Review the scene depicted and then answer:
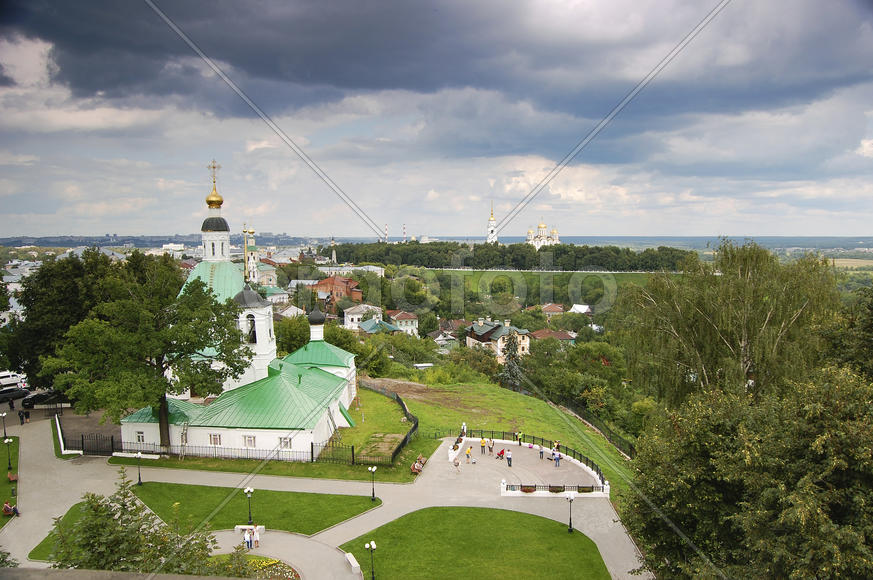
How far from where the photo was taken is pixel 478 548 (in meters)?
17.2

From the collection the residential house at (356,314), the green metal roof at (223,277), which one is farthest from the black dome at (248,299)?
the residential house at (356,314)

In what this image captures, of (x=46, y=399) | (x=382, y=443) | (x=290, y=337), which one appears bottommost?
(x=382, y=443)

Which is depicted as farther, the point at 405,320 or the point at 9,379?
the point at 405,320

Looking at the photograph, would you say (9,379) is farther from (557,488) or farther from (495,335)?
(495,335)

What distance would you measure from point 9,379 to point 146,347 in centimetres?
2510

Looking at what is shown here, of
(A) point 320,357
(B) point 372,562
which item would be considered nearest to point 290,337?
(A) point 320,357

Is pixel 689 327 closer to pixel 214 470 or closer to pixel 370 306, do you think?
pixel 214 470

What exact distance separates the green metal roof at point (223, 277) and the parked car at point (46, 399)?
10342mm

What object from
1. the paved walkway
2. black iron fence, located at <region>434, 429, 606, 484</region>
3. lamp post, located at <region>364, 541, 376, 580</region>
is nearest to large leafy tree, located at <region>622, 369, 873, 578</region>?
the paved walkway

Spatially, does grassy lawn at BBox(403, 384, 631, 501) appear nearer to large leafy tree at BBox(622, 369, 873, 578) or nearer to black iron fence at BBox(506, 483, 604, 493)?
black iron fence at BBox(506, 483, 604, 493)

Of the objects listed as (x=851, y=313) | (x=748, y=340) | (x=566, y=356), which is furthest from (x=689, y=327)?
(x=566, y=356)

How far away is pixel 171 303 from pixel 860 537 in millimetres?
23941

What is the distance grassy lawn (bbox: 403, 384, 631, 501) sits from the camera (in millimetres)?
29612

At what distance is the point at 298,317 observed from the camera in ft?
161
